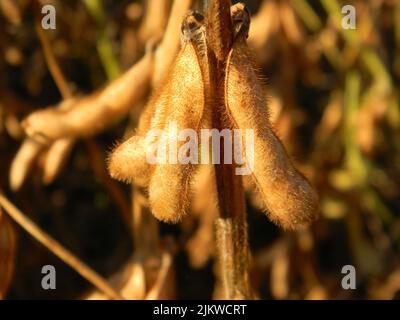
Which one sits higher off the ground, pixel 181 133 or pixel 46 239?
pixel 181 133

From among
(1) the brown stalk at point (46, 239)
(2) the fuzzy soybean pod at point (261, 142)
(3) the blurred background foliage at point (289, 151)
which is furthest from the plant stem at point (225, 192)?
(3) the blurred background foliage at point (289, 151)

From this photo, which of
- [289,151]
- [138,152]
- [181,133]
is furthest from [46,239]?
[289,151]

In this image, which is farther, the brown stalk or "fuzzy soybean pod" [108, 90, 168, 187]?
the brown stalk

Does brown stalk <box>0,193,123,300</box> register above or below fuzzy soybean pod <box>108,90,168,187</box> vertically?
below

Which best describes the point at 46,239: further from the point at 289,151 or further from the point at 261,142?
the point at 289,151

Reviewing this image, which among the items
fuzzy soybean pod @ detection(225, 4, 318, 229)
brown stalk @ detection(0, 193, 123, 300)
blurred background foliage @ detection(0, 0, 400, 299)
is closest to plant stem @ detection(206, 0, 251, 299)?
fuzzy soybean pod @ detection(225, 4, 318, 229)

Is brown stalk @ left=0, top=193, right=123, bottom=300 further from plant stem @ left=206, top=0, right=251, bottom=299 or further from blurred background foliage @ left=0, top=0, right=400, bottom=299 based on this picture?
blurred background foliage @ left=0, top=0, right=400, bottom=299
